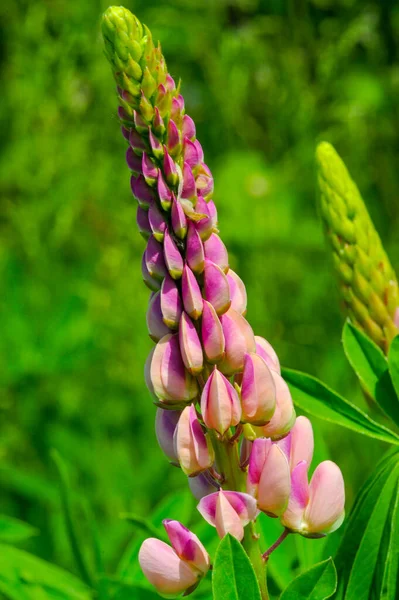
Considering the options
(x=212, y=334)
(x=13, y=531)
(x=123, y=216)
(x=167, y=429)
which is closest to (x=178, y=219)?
(x=212, y=334)

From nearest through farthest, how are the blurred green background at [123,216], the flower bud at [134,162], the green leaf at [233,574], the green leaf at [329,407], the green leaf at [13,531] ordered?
the green leaf at [233,574], the flower bud at [134,162], the green leaf at [329,407], the green leaf at [13,531], the blurred green background at [123,216]

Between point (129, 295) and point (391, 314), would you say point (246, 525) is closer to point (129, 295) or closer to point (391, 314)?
point (391, 314)

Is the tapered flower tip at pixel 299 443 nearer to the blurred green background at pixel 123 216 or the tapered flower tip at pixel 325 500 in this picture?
the tapered flower tip at pixel 325 500

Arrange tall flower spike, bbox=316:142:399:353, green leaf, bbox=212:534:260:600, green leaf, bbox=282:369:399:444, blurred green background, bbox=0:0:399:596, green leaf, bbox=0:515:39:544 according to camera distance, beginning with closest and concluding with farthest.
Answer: green leaf, bbox=212:534:260:600
green leaf, bbox=282:369:399:444
tall flower spike, bbox=316:142:399:353
green leaf, bbox=0:515:39:544
blurred green background, bbox=0:0:399:596

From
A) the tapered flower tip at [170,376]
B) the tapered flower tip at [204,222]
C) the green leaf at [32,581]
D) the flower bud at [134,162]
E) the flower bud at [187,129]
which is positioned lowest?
the green leaf at [32,581]

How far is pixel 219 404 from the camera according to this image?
2.94 feet

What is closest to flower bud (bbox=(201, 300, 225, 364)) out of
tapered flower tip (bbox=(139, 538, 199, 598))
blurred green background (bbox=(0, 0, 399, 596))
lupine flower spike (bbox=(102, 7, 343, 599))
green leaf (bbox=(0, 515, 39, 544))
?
lupine flower spike (bbox=(102, 7, 343, 599))

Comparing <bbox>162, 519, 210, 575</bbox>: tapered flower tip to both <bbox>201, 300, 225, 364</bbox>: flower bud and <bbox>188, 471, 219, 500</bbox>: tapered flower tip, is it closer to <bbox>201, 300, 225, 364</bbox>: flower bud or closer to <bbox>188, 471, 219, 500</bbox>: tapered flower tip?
<bbox>188, 471, 219, 500</bbox>: tapered flower tip


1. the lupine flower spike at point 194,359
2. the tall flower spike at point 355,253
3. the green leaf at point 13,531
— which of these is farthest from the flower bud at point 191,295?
the green leaf at point 13,531

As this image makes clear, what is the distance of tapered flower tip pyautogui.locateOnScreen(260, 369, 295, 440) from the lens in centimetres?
94

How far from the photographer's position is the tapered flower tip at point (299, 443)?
972mm

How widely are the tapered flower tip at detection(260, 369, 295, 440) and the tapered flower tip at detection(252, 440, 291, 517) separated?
3 cm

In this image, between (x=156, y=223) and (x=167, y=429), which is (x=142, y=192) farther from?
(x=167, y=429)

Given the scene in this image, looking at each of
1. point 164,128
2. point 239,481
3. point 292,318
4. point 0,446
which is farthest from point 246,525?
point 292,318
